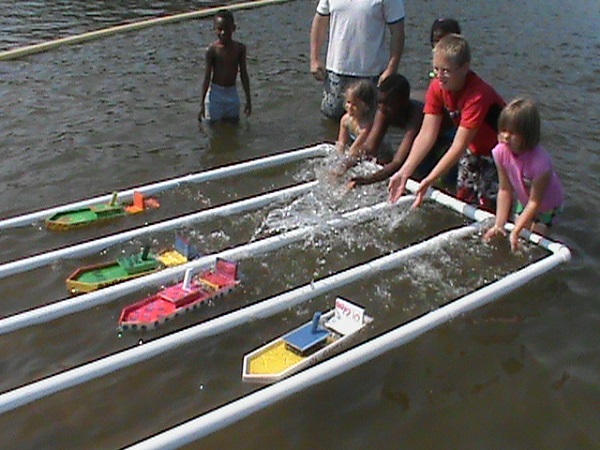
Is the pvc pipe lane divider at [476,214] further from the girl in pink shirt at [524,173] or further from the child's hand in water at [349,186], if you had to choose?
the child's hand in water at [349,186]

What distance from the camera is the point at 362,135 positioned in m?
7.10

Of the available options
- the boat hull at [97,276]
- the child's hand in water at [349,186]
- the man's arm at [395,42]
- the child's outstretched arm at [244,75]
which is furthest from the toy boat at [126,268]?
the child's outstretched arm at [244,75]

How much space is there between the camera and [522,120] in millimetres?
5219

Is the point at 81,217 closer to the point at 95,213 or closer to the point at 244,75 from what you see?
the point at 95,213

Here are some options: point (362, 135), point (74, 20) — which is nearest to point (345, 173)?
point (362, 135)

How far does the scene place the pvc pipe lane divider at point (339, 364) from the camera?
12.0ft

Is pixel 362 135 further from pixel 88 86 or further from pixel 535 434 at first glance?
pixel 88 86

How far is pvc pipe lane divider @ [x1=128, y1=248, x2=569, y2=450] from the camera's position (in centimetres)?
366

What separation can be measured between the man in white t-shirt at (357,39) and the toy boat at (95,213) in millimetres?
2988

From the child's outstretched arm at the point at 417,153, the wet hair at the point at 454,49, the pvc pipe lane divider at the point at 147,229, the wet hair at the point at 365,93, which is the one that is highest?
the wet hair at the point at 454,49

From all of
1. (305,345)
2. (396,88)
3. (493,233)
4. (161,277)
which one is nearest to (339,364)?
(305,345)

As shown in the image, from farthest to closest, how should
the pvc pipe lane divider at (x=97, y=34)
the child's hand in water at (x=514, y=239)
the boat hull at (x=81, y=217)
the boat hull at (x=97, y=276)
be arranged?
1. the pvc pipe lane divider at (x=97, y=34)
2. the boat hull at (x=81, y=217)
3. the child's hand in water at (x=514, y=239)
4. the boat hull at (x=97, y=276)

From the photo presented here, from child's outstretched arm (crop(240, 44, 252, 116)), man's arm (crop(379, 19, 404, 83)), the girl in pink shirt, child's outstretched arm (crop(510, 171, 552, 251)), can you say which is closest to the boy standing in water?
child's outstretched arm (crop(240, 44, 252, 116))

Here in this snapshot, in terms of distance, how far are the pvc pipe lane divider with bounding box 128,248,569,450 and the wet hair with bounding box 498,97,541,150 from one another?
101 cm
